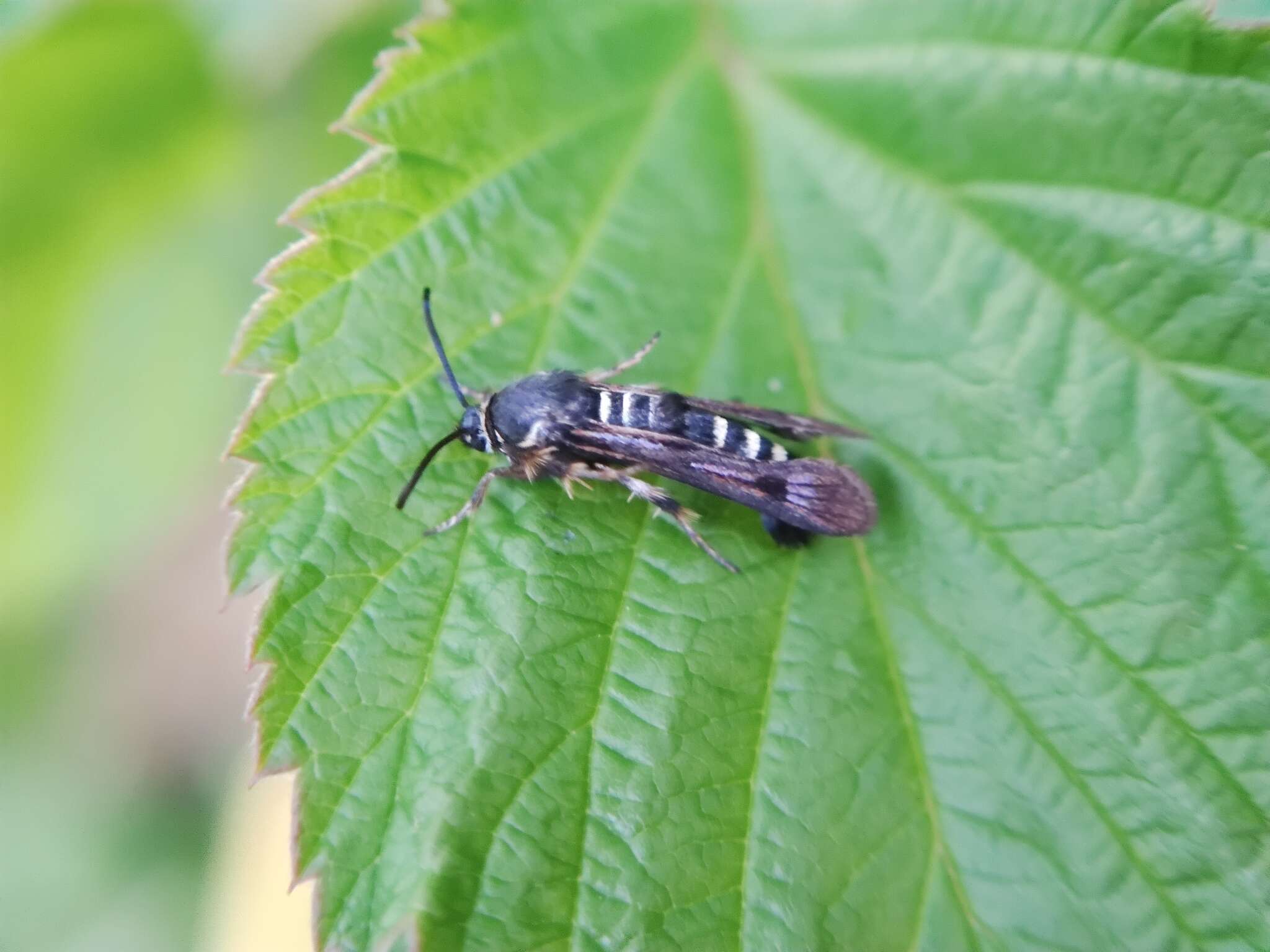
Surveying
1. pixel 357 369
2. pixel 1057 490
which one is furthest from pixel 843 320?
pixel 357 369

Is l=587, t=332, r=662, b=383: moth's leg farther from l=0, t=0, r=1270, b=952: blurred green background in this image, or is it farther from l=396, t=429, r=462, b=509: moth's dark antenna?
l=0, t=0, r=1270, b=952: blurred green background

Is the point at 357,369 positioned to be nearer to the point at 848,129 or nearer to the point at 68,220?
the point at 848,129

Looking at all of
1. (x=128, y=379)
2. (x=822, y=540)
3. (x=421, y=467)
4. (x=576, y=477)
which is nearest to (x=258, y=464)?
(x=421, y=467)

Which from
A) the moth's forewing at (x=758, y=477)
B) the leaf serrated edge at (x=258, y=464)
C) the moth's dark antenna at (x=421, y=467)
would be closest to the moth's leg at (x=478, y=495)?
the moth's dark antenna at (x=421, y=467)

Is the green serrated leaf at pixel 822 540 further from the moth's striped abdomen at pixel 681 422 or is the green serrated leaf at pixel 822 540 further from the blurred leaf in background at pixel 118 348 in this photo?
the blurred leaf in background at pixel 118 348

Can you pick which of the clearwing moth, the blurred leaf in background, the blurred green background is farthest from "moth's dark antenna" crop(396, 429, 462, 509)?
the blurred leaf in background

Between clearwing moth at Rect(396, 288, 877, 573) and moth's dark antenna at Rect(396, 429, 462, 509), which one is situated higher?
clearwing moth at Rect(396, 288, 877, 573)

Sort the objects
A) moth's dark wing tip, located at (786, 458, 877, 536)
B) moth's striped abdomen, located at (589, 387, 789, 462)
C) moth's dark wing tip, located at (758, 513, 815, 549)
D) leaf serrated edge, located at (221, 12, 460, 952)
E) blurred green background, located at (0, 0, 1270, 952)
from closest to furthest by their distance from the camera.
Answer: leaf serrated edge, located at (221, 12, 460, 952) → moth's dark wing tip, located at (786, 458, 877, 536) → moth's dark wing tip, located at (758, 513, 815, 549) → moth's striped abdomen, located at (589, 387, 789, 462) → blurred green background, located at (0, 0, 1270, 952)
